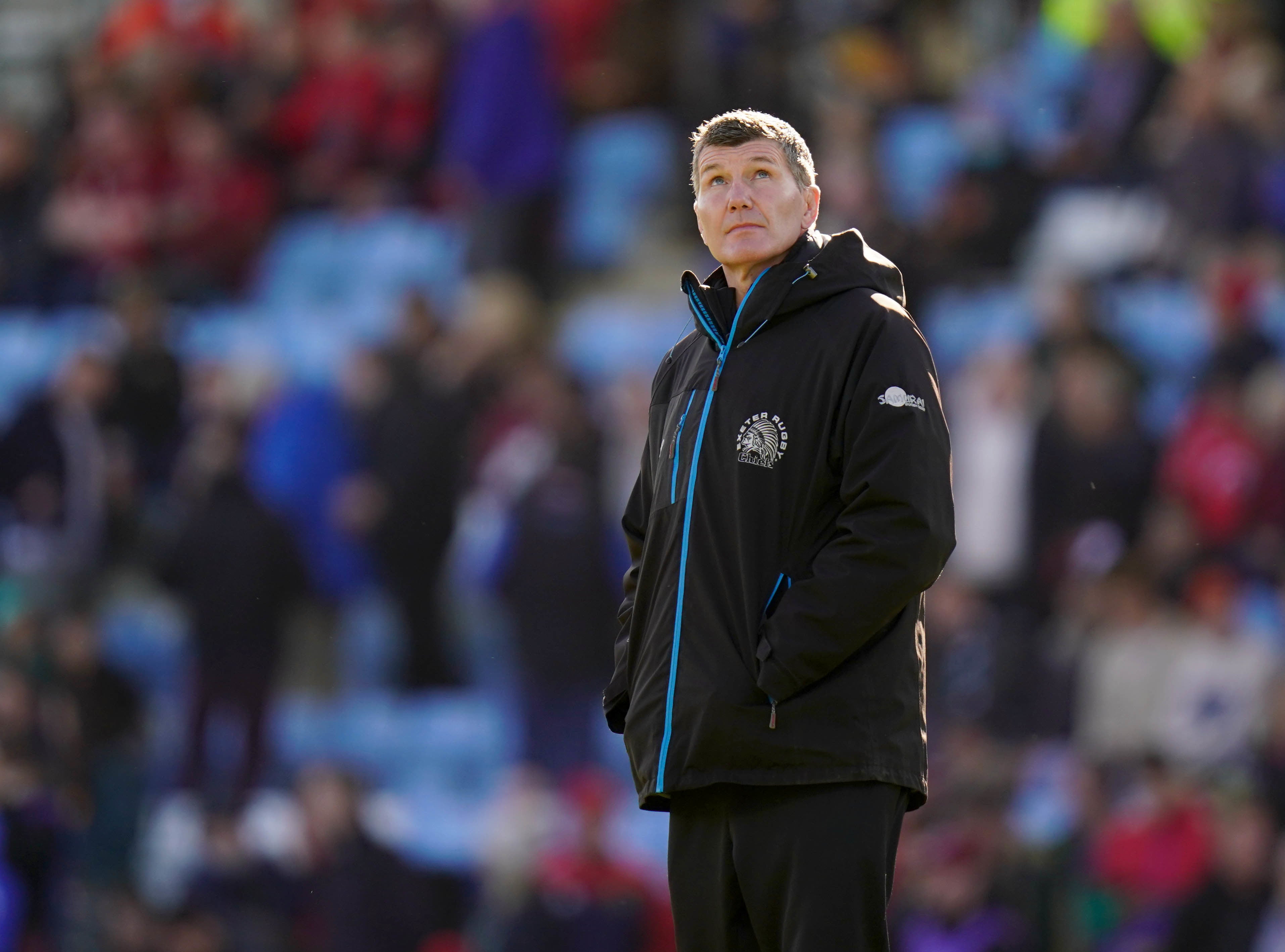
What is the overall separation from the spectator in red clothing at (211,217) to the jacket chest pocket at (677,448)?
8.94 meters

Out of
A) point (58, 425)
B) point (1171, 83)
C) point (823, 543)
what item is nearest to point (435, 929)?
point (58, 425)

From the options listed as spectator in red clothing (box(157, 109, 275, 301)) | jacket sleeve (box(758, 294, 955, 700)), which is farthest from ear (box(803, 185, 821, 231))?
spectator in red clothing (box(157, 109, 275, 301))

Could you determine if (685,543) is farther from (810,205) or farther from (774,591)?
(810,205)

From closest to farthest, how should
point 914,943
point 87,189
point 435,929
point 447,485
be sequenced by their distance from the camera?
point 914,943 → point 435,929 → point 447,485 → point 87,189

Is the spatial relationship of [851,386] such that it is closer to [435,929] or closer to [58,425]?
[435,929]

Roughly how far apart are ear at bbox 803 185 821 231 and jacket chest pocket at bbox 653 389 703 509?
0.31 meters

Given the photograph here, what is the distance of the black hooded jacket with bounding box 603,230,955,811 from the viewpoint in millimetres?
2713

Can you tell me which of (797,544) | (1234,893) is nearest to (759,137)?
(797,544)

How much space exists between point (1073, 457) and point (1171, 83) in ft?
6.57

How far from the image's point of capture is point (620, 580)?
9055 millimetres

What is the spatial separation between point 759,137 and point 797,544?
0.62 meters

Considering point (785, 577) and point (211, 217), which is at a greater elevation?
point (211, 217)

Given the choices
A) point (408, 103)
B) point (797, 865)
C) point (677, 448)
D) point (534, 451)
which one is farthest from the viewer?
point (408, 103)

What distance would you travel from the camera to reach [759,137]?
2.91 metres
